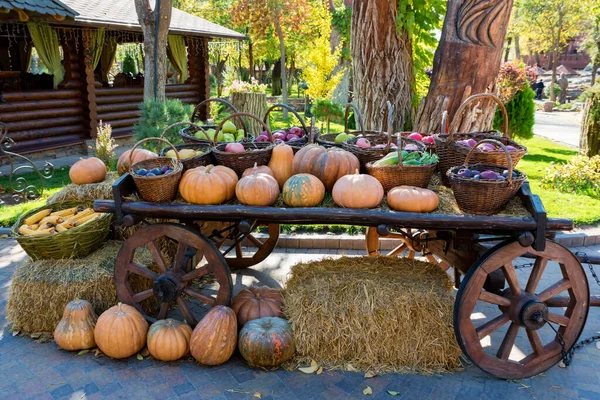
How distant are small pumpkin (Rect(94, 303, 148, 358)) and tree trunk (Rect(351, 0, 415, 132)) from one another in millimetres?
4123

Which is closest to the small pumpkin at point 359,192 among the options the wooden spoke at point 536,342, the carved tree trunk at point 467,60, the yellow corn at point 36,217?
the wooden spoke at point 536,342

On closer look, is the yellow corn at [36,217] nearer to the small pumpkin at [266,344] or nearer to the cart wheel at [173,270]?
the cart wheel at [173,270]

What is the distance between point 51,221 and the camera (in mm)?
4016

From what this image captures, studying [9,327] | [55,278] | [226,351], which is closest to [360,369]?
[226,351]

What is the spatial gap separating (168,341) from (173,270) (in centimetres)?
53

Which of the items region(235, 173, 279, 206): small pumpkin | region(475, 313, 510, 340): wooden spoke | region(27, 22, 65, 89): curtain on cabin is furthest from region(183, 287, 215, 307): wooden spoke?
region(27, 22, 65, 89): curtain on cabin

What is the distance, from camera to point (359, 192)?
10.3 feet

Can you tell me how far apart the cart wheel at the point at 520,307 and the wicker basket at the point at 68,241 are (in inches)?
113

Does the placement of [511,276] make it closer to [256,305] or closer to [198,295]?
[256,305]

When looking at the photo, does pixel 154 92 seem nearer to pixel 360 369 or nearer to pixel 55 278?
pixel 55 278

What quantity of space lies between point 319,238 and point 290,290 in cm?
219

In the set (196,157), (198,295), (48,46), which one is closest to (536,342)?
(198,295)

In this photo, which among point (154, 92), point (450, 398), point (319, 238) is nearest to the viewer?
point (450, 398)

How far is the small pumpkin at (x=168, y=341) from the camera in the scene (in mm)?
3266
